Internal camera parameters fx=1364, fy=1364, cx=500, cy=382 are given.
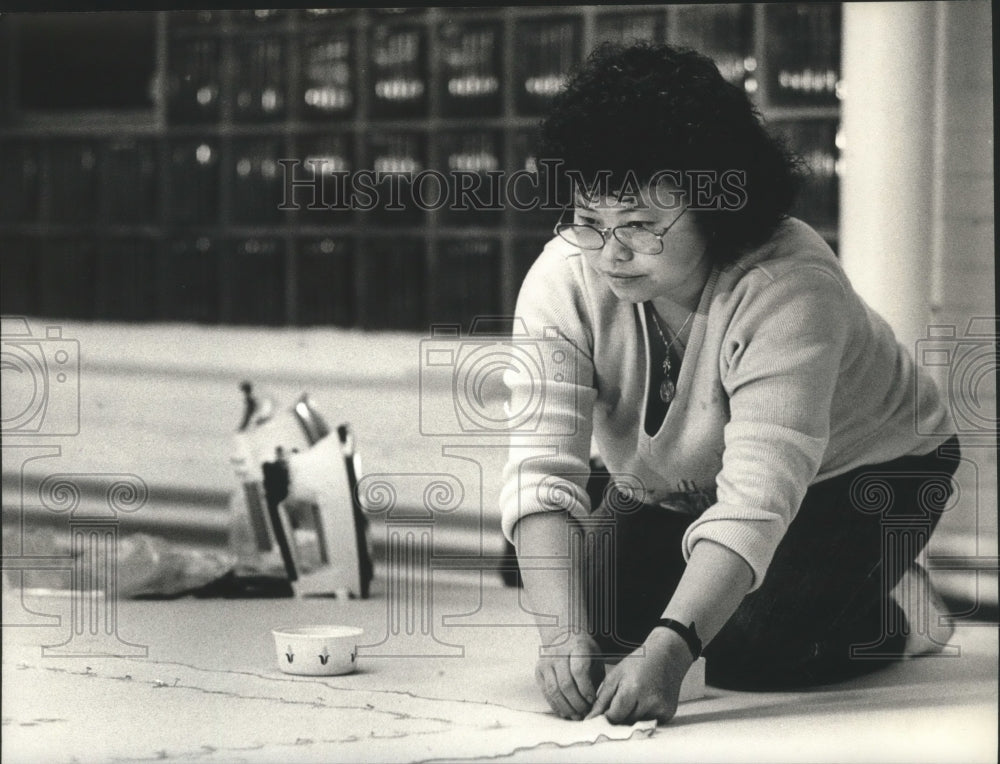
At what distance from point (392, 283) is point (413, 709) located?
1252 millimetres

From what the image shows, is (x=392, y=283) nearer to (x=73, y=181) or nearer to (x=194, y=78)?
(x=194, y=78)

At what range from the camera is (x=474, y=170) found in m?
2.49

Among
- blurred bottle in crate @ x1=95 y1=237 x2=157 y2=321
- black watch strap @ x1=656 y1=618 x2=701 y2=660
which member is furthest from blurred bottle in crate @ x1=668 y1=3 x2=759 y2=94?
black watch strap @ x1=656 y1=618 x2=701 y2=660

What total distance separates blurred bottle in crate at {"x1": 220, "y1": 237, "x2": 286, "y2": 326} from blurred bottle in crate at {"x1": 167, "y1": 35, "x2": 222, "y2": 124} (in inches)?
10.5

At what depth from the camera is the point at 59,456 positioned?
6.95 feet

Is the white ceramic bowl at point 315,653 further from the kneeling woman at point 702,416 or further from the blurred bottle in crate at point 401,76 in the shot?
the blurred bottle in crate at point 401,76

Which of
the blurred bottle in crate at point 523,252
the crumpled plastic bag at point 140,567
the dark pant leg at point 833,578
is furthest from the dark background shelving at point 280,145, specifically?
the dark pant leg at point 833,578

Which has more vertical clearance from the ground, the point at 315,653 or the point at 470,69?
the point at 470,69

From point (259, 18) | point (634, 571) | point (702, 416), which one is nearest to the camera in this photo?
point (702, 416)

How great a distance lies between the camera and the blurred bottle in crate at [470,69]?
2508 mm

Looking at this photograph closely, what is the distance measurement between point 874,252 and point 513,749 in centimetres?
114

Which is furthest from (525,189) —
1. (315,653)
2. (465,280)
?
(315,653)

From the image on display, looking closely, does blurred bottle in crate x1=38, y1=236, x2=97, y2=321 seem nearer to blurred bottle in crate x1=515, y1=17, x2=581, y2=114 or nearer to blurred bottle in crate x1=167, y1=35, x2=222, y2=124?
blurred bottle in crate x1=167, y1=35, x2=222, y2=124

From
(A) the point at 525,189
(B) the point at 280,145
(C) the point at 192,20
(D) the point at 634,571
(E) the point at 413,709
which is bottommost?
(E) the point at 413,709
